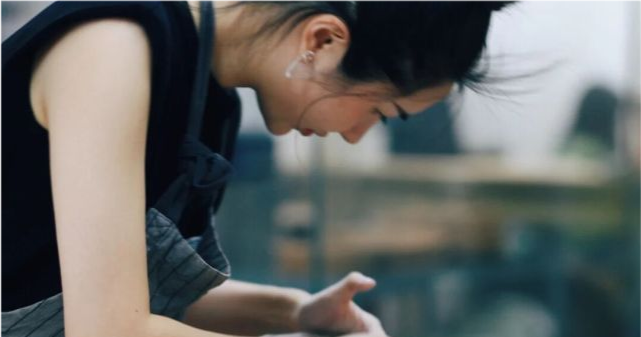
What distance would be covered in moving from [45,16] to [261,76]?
257 millimetres

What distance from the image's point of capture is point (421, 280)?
3.58 m

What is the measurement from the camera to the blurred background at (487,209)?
342cm

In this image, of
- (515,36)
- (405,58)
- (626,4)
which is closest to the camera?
(405,58)

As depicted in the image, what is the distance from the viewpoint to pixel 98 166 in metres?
0.87

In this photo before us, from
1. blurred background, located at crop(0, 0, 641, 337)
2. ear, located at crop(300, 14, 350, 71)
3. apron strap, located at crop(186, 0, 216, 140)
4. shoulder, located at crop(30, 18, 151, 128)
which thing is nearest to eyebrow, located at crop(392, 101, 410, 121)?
ear, located at crop(300, 14, 350, 71)

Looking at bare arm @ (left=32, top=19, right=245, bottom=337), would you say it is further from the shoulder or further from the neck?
the neck

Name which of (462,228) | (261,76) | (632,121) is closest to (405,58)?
(261,76)

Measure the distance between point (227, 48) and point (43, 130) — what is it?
0.71 ft

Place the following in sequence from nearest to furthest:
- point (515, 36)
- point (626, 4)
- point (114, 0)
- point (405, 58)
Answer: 1. point (114, 0)
2. point (405, 58)
3. point (515, 36)
4. point (626, 4)

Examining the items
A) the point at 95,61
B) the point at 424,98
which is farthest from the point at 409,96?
the point at 95,61

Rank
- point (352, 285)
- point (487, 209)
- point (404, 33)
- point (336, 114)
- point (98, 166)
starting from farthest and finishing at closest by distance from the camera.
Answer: point (487, 209) < point (352, 285) < point (336, 114) < point (404, 33) < point (98, 166)

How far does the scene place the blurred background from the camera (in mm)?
3416

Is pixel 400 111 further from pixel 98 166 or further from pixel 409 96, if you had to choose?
pixel 98 166

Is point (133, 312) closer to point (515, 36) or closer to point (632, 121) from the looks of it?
point (515, 36)
